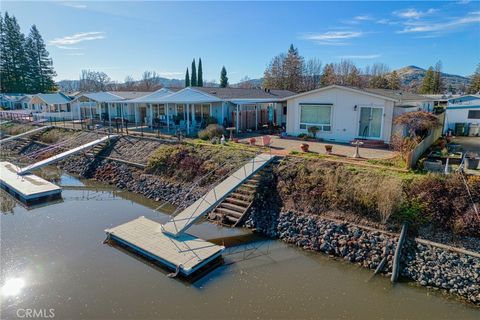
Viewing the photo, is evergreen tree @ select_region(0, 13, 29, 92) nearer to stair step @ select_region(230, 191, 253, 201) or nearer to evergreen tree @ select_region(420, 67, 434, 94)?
stair step @ select_region(230, 191, 253, 201)

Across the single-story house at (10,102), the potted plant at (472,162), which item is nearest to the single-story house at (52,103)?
the single-story house at (10,102)

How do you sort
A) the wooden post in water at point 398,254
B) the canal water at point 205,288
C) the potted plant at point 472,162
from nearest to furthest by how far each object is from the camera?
the canal water at point 205,288
the wooden post in water at point 398,254
the potted plant at point 472,162

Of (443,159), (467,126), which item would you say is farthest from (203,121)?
(467,126)

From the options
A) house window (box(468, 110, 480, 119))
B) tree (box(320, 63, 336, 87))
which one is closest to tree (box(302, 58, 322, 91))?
tree (box(320, 63, 336, 87))

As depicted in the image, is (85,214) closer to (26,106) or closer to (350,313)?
(350,313)

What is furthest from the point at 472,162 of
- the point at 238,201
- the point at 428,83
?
the point at 428,83

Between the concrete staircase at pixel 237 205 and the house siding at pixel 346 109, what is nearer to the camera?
the concrete staircase at pixel 237 205

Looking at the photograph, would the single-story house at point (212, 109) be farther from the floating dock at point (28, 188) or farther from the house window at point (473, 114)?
the house window at point (473, 114)
